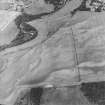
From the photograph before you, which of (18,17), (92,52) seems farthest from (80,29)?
(18,17)

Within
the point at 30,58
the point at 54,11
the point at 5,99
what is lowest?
the point at 5,99

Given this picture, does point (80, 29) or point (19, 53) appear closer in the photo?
point (19, 53)

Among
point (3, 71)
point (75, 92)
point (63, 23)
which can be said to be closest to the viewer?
point (75, 92)

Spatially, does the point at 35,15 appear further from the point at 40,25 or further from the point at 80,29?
the point at 80,29

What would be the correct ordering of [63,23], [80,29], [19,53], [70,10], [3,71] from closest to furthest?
[3,71]
[19,53]
[80,29]
[63,23]
[70,10]

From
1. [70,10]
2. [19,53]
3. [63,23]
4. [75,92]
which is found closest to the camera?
[75,92]

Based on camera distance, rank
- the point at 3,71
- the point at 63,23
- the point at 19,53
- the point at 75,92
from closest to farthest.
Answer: the point at 75,92
the point at 3,71
the point at 19,53
the point at 63,23

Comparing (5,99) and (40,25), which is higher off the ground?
(40,25)

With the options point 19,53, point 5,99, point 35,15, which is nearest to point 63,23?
→ point 35,15

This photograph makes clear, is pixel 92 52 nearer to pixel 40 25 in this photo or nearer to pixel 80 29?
pixel 80 29
